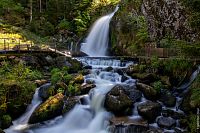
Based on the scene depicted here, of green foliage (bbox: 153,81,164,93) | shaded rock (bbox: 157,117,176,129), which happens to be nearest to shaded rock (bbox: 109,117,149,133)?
shaded rock (bbox: 157,117,176,129)

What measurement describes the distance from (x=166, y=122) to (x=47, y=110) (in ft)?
19.1

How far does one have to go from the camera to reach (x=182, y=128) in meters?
13.9

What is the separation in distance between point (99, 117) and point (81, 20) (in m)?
20.4

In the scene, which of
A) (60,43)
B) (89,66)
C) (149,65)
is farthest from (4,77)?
(60,43)

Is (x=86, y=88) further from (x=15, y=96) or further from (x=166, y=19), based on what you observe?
(x=166, y=19)

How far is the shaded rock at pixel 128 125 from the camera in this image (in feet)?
43.9

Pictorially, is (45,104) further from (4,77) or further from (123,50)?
(123,50)

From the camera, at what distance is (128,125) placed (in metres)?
13.5

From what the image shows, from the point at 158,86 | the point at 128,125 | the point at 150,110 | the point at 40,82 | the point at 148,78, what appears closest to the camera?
the point at 128,125

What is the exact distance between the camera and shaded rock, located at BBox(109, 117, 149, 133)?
13.4 m

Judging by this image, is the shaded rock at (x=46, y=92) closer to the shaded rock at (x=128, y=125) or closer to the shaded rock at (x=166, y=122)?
the shaded rock at (x=128, y=125)

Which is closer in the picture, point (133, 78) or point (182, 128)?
point (182, 128)

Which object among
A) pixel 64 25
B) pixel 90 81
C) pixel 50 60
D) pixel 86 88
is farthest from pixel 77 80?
pixel 64 25

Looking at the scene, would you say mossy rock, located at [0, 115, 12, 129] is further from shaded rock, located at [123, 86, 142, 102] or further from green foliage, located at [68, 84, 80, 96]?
shaded rock, located at [123, 86, 142, 102]
